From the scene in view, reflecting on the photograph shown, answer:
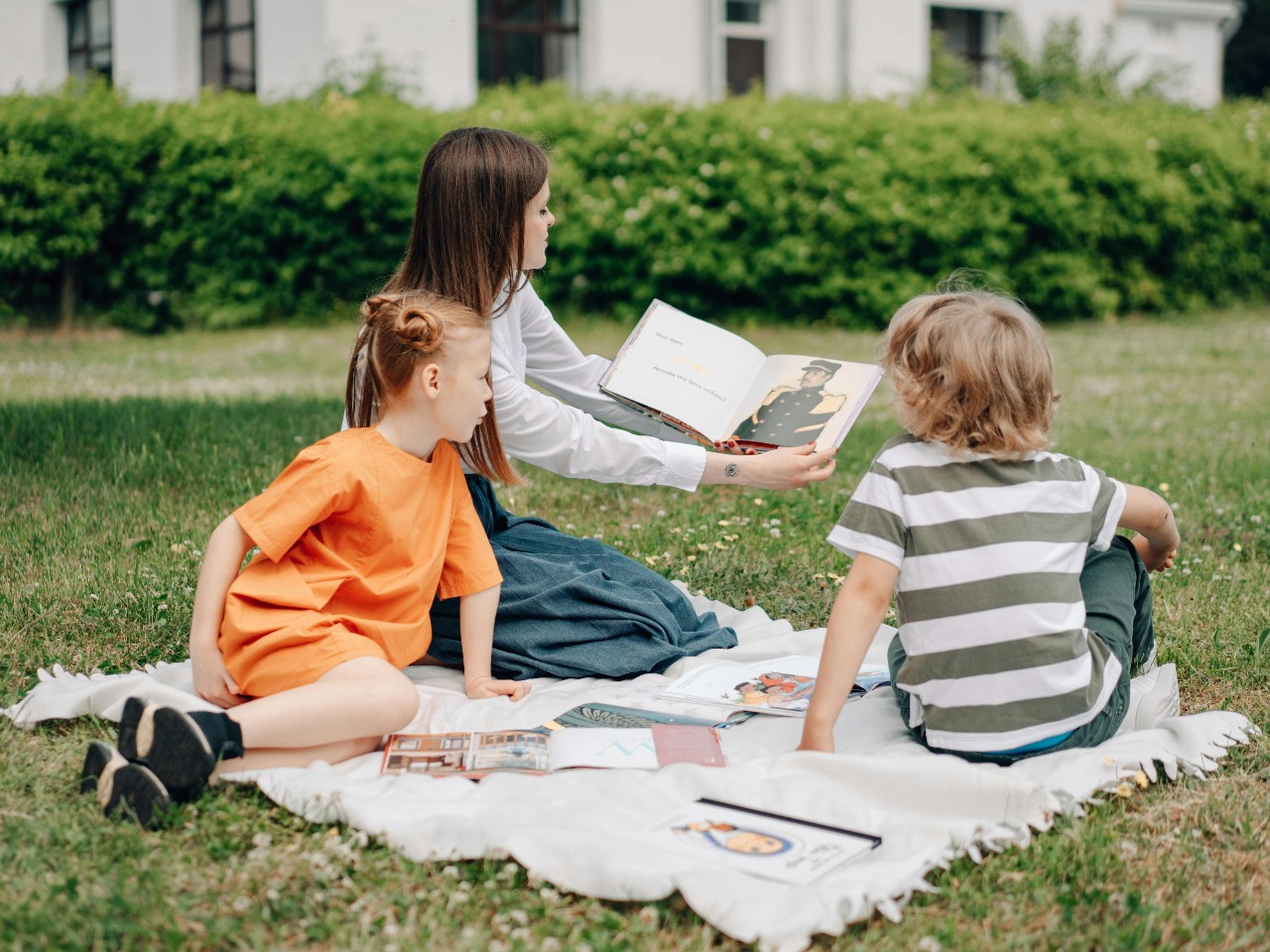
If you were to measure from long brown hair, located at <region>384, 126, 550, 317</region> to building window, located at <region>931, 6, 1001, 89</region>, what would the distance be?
17374 mm

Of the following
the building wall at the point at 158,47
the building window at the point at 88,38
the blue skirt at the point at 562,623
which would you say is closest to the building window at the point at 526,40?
the building wall at the point at 158,47

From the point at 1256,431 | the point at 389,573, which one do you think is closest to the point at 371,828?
the point at 389,573

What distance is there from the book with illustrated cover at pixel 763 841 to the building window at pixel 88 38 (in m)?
16.0

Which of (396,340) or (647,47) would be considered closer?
(396,340)

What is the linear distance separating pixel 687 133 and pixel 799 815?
9978 millimetres

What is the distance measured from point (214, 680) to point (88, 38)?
16.2 meters

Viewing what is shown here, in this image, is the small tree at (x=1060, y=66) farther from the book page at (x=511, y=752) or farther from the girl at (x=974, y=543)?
the book page at (x=511, y=752)

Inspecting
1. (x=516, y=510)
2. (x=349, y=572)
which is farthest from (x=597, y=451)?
(x=516, y=510)

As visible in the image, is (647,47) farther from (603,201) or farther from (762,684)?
(762,684)

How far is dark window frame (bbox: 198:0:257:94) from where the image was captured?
48.6 feet

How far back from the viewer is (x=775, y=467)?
3424mm

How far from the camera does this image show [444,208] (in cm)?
334

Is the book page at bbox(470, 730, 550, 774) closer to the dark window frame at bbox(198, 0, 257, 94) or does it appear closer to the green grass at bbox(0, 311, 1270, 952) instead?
the green grass at bbox(0, 311, 1270, 952)

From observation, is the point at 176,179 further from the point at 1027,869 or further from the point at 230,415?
the point at 1027,869
